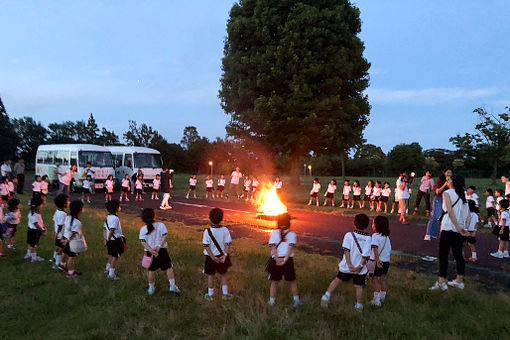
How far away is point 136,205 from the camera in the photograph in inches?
651

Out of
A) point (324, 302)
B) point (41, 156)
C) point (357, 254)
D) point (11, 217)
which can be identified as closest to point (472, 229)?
point (357, 254)

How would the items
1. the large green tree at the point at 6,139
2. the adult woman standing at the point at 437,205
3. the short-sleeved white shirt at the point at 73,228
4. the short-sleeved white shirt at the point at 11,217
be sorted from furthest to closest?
the large green tree at the point at 6,139, the adult woman standing at the point at 437,205, the short-sleeved white shirt at the point at 11,217, the short-sleeved white shirt at the point at 73,228

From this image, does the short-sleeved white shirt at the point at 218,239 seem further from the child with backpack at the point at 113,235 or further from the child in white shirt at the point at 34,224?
the child in white shirt at the point at 34,224

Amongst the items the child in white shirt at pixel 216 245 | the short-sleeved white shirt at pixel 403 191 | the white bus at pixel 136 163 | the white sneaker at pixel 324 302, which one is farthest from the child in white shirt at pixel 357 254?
the white bus at pixel 136 163

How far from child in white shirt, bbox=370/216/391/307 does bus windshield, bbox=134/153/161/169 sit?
68.2 feet

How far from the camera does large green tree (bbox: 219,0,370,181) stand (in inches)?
801

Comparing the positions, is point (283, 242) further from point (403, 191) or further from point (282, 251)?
point (403, 191)

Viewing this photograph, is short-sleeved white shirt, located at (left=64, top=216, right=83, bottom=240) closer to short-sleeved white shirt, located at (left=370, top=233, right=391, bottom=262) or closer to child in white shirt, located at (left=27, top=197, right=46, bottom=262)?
child in white shirt, located at (left=27, top=197, right=46, bottom=262)

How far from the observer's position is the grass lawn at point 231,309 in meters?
4.03

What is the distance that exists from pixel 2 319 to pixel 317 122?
A: 18670 millimetres

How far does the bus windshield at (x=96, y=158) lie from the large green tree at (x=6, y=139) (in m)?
37.9

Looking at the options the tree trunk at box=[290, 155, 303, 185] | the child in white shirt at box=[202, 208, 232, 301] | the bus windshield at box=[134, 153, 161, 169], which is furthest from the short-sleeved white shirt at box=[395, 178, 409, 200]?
the bus windshield at box=[134, 153, 161, 169]

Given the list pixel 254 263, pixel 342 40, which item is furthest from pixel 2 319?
pixel 342 40

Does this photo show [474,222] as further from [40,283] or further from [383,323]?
[40,283]
